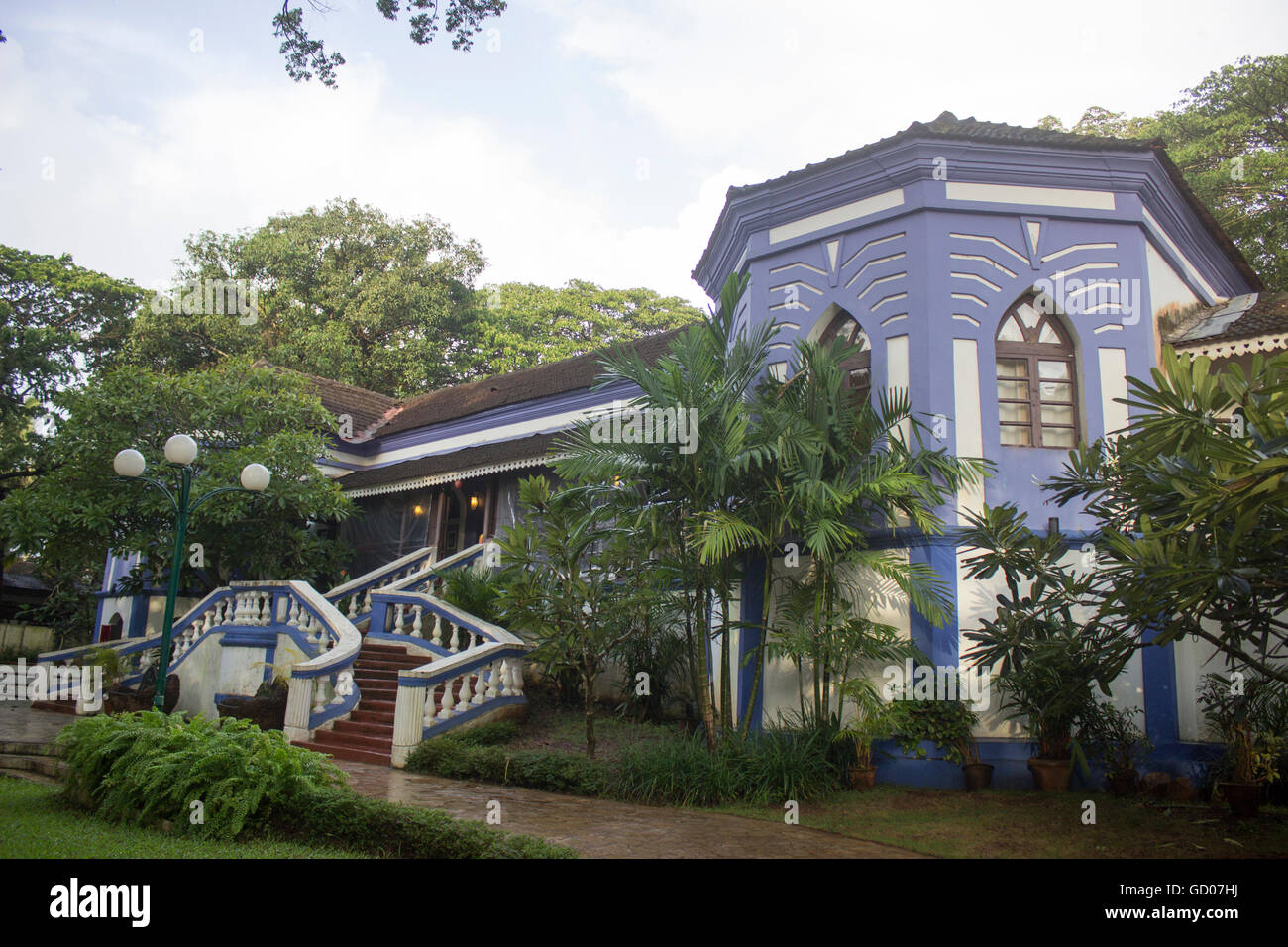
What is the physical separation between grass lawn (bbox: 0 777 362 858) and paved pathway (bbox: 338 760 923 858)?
1796 mm

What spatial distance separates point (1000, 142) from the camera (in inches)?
427

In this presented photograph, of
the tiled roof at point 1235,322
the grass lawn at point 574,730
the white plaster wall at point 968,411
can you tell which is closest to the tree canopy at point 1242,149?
the tiled roof at point 1235,322

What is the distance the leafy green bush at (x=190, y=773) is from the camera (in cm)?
A: 658

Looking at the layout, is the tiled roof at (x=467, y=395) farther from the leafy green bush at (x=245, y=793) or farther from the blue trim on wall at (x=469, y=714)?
the leafy green bush at (x=245, y=793)

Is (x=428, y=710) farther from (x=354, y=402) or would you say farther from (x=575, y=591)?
(x=354, y=402)

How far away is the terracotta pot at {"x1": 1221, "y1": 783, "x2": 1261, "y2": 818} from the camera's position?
7.52 m

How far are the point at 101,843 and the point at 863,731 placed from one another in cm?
646

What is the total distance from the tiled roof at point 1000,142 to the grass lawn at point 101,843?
9496 millimetres

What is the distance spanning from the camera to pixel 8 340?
24.3 meters

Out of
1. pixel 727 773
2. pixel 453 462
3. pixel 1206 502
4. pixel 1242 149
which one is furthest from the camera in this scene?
pixel 1242 149

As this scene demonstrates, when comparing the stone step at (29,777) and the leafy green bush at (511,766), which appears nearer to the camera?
the stone step at (29,777)

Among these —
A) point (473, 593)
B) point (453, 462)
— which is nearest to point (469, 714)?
point (473, 593)

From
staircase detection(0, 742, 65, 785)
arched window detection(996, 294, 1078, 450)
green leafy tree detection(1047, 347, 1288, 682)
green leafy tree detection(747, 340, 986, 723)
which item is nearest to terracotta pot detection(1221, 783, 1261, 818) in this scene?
green leafy tree detection(1047, 347, 1288, 682)

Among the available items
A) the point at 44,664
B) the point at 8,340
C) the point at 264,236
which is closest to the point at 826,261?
the point at 44,664
